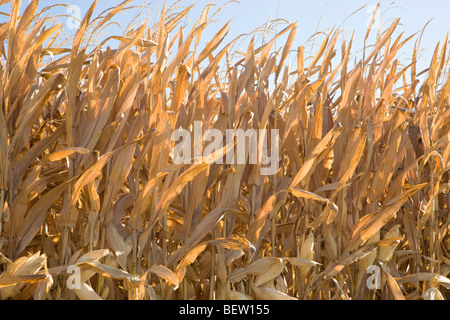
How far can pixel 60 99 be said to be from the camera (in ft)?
3.82

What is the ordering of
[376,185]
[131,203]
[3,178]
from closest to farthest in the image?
[3,178], [131,203], [376,185]

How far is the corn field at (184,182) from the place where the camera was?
1024mm

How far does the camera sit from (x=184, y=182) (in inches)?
39.6

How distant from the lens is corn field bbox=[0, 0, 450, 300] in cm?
102

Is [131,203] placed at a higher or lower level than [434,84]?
lower

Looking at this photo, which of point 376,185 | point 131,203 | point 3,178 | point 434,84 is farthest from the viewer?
point 434,84

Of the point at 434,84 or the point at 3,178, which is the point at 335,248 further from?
the point at 3,178

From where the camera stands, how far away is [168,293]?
105 centimetres

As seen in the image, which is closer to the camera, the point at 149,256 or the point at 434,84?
the point at 149,256

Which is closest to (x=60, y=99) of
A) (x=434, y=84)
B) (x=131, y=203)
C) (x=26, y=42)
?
(x=26, y=42)

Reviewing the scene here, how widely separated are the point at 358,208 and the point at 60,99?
80 cm
